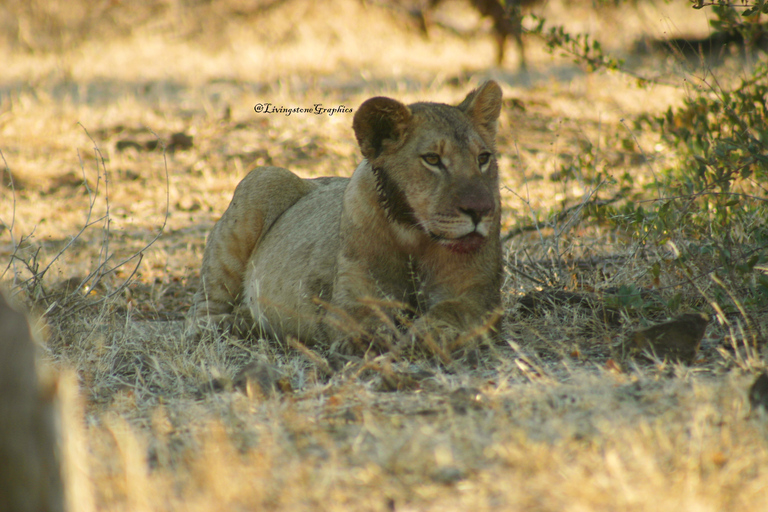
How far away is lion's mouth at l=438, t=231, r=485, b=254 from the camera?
377cm

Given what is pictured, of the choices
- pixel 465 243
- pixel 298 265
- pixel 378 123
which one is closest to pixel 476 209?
pixel 465 243

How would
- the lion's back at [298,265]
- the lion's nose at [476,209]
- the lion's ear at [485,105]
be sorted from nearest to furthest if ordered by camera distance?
the lion's nose at [476,209] → the lion's ear at [485,105] → the lion's back at [298,265]

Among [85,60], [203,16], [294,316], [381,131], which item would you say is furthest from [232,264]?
[203,16]

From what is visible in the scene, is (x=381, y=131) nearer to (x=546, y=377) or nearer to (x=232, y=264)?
(x=546, y=377)

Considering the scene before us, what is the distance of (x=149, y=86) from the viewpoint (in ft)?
41.5

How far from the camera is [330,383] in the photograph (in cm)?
329

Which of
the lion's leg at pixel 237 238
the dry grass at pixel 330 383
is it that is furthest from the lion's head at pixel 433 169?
the lion's leg at pixel 237 238

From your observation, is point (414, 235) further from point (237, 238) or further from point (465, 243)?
point (237, 238)

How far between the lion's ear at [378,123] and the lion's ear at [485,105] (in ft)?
1.57

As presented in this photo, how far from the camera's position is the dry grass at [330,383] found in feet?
7.32

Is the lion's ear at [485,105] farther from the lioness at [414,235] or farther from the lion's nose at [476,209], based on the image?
the lion's nose at [476,209]

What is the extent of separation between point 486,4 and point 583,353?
11333mm

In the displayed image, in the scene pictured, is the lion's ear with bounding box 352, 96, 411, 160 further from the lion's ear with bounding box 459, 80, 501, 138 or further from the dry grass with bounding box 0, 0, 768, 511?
the dry grass with bounding box 0, 0, 768, 511

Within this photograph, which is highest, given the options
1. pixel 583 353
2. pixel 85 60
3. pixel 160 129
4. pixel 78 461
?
pixel 85 60
